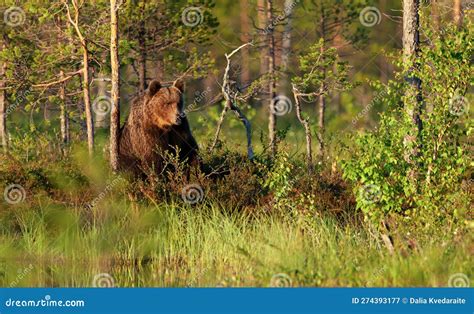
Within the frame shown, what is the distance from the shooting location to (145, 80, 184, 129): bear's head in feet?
46.0

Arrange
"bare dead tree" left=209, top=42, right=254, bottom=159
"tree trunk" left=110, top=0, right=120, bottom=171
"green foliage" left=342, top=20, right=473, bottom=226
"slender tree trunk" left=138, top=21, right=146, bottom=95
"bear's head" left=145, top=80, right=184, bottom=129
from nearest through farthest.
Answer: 1. "green foliage" left=342, top=20, right=473, bottom=226
2. "bare dead tree" left=209, top=42, right=254, bottom=159
3. "tree trunk" left=110, top=0, right=120, bottom=171
4. "bear's head" left=145, top=80, right=184, bottom=129
5. "slender tree trunk" left=138, top=21, right=146, bottom=95

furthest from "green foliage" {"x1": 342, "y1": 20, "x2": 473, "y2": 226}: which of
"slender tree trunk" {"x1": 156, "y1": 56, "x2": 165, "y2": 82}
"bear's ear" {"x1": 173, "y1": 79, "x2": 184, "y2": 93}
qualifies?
"slender tree trunk" {"x1": 156, "y1": 56, "x2": 165, "y2": 82}

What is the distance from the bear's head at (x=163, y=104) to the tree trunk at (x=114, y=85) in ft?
1.94

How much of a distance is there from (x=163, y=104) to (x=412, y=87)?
4355mm

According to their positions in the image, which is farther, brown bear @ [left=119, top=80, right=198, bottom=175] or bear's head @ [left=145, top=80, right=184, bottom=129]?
bear's head @ [left=145, top=80, right=184, bottom=129]

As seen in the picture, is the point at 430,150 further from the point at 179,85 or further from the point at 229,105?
the point at 179,85

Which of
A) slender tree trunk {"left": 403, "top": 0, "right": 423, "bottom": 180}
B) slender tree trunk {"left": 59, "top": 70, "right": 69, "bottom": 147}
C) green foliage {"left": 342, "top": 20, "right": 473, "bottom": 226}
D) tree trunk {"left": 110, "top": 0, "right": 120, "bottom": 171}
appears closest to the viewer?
green foliage {"left": 342, "top": 20, "right": 473, "bottom": 226}

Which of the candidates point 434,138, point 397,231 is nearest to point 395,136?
point 434,138

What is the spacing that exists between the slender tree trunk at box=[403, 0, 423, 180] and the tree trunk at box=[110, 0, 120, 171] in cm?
406

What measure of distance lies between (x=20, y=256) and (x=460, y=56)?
5.44 m

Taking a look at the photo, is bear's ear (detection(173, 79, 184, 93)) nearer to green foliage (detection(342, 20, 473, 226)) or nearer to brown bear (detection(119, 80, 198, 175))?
brown bear (detection(119, 80, 198, 175))

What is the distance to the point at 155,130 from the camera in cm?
1416

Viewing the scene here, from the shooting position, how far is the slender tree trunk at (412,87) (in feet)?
35.5

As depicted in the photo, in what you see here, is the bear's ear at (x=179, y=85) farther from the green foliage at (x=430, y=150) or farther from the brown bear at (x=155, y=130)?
the green foliage at (x=430, y=150)
